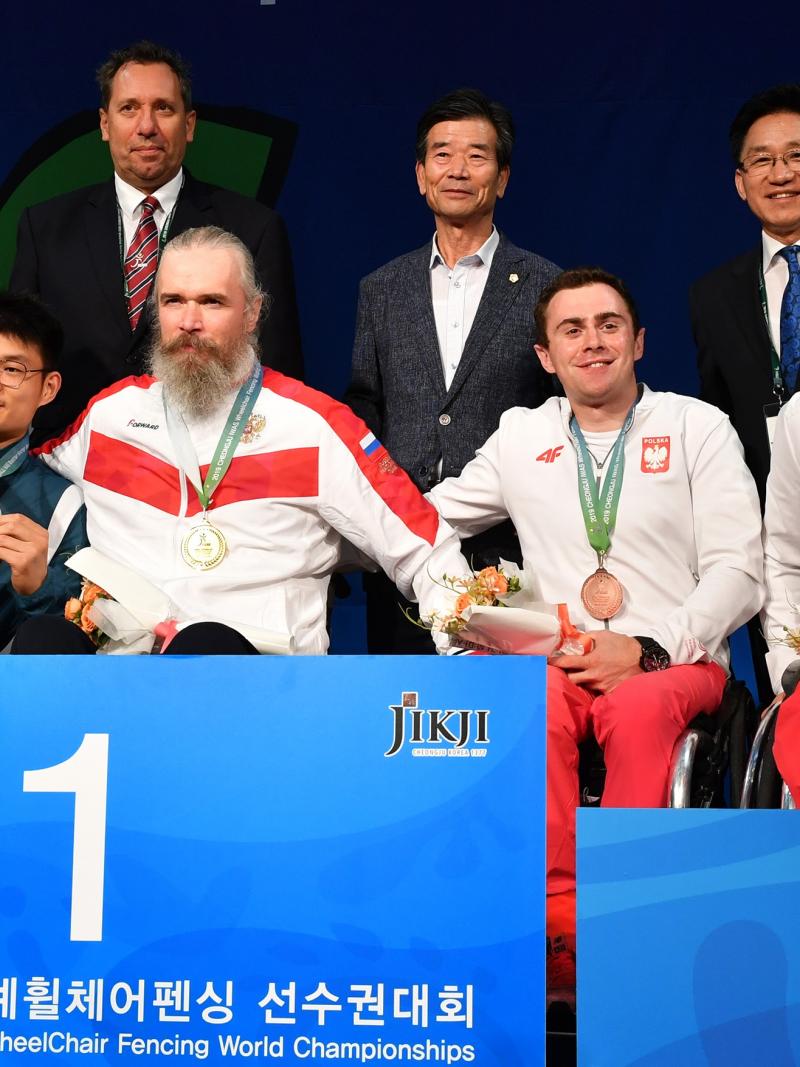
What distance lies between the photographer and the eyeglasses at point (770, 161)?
12.4 ft

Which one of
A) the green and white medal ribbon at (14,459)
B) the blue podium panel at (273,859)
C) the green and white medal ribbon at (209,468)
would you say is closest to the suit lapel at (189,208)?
the green and white medal ribbon at (209,468)

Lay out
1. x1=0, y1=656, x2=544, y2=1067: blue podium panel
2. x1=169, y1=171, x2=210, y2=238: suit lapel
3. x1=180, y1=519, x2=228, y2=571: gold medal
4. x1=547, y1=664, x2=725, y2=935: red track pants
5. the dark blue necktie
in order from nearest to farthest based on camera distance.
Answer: x1=0, y1=656, x2=544, y2=1067: blue podium panel
x1=547, y1=664, x2=725, y2=935: red track pants
x1=180, y1=519, x2=228, y2=571: gold medal
the dark blue necktie
x1=169, y1=171, x2=210, y2=238: suit lapel

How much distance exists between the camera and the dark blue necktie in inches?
147

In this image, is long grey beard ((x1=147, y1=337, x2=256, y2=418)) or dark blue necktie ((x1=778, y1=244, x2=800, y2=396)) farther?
dark blue necktie ((x1=778, y1=244, x2=800, y2=396))

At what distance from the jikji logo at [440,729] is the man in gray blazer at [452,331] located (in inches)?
49.1

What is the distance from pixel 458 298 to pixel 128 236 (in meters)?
0.88

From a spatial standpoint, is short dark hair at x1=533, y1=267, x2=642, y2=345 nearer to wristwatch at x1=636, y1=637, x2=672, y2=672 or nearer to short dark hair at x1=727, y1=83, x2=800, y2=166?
short dark hair at x1=727, y1=83, x2=800, y2=166

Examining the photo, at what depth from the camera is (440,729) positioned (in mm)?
2488

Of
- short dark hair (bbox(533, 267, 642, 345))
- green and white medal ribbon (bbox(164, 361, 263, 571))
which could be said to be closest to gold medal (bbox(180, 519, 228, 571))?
green and white medal ribbon (bbox(164, 361, 263, 571))

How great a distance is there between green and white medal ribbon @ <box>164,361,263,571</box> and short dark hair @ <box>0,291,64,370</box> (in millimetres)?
337

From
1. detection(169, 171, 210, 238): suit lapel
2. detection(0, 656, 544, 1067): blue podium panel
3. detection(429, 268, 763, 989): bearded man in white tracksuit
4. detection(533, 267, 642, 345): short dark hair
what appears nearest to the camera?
detection(0, 656, 544, 1067): blue podium panel

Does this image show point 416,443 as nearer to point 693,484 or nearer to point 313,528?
point 313,528

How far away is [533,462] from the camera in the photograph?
3559 mm

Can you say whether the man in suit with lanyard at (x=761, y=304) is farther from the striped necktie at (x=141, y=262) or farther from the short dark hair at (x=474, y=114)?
the striped necktie at (x=141, y=262)
